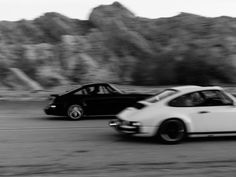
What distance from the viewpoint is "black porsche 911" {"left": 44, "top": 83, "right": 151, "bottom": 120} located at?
1669 centimetres

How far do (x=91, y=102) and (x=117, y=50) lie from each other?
29.3m

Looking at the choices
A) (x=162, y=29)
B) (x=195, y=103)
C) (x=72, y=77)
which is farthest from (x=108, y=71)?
(x=195, y=103)

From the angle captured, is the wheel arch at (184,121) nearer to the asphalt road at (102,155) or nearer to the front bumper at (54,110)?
the asphalt road at (102,155)

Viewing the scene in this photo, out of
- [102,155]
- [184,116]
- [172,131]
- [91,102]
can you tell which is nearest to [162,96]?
[184,116]

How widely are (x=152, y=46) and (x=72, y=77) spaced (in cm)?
976

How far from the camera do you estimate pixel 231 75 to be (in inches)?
1489

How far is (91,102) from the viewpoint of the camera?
16.8 meters

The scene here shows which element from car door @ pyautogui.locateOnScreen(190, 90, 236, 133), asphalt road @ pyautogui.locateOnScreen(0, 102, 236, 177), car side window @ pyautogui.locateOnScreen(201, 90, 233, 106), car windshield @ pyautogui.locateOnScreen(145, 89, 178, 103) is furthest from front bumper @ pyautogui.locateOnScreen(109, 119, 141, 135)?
car side window @ pyautogui.locateOnScreen(201, 90, 233, 106)

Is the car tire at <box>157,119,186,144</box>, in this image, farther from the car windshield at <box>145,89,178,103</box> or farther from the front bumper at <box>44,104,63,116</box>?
the front bumper at <box>44,104,63,116</box>

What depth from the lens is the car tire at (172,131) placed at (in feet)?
36.2

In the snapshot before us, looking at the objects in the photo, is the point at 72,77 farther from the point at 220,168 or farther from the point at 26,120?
the point at 220,168

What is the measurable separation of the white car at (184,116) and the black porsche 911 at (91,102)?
5135mm

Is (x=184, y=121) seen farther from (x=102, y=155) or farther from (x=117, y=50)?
(x=117, y=50)

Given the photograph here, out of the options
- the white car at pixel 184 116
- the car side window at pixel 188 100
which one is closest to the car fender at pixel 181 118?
the white car at pixel 184 116
